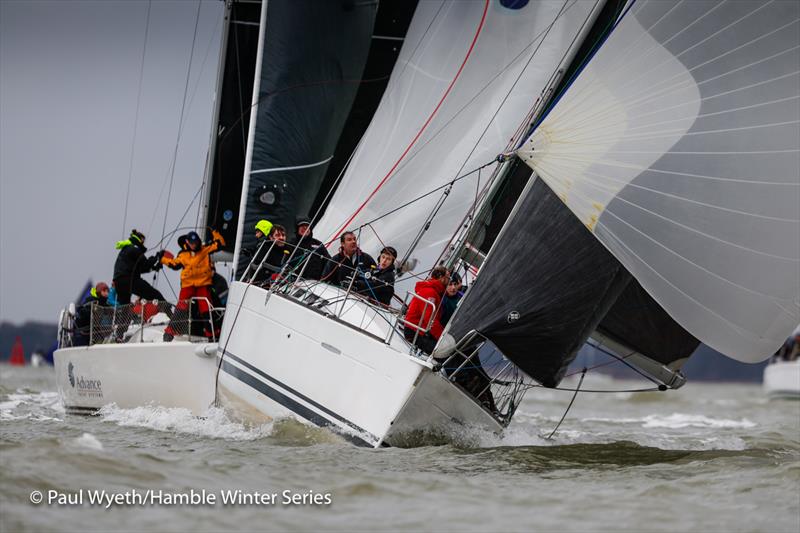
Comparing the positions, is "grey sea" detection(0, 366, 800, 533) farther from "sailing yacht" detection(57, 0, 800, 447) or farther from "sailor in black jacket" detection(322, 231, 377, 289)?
"sailor in black jacket" detection(322, 231, 377, 289)

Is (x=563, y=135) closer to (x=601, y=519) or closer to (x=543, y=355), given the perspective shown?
(x=543, y=355)

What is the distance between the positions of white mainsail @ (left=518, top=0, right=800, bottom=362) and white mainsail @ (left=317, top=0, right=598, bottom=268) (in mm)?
3253

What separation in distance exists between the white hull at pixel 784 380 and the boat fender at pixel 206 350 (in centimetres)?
1782

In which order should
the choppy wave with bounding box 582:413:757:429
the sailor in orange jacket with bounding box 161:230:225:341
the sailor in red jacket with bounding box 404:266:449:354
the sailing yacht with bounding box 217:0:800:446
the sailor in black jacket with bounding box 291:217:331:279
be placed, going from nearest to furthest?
the sailing yacht with bounding box 217:0:800:446 < the sailor in red jacket with bounding box 404:266:449:354 < the sailor in black jacket with bounding box 291:217:331:279 < the sailor in orange jacket with bounding box 161:230:225:341 < the choppy wave with bounding box 582:413:757:429

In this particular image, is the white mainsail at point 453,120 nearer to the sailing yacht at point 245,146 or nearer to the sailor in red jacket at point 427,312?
the sailing yacht at point 245,146

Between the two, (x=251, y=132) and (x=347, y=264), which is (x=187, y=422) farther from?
(x=251, y=132)

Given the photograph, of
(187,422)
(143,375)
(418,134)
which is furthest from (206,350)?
(418,134)

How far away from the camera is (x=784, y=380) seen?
2431cm

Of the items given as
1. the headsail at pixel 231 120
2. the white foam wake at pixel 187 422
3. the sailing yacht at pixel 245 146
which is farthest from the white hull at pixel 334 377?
the headsail at pixel 231 120

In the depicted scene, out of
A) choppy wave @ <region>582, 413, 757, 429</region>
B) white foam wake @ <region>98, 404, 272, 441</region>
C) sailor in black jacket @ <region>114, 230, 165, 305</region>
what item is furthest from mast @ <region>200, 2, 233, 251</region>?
choppy wave @ <region>582, 413, 757, 429</region>

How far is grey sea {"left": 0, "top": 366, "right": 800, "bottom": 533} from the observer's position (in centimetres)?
497

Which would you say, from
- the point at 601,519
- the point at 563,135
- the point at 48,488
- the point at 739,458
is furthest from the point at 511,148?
the point at 48,488

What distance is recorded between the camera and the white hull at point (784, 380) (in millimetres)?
23766

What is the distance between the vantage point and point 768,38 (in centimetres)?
→ 713
